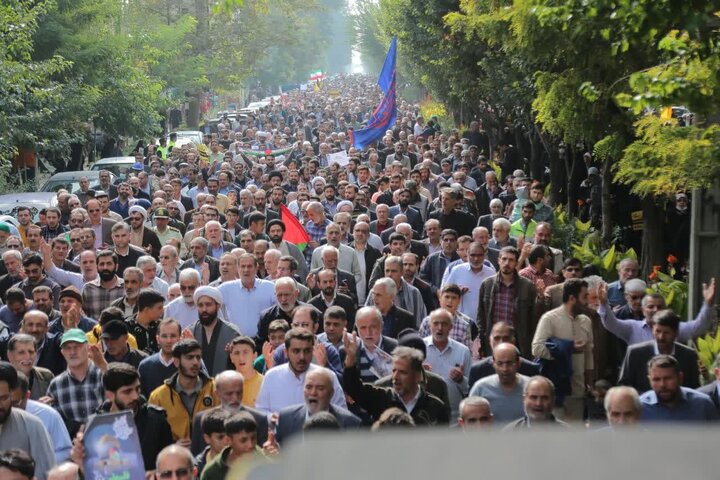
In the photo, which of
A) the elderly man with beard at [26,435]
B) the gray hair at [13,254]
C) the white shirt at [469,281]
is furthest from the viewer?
the gray hair at [13,254]

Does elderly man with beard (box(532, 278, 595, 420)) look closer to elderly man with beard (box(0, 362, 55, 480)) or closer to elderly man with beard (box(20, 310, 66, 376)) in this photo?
elderly man with beard (box(20, 310, 66, 376))

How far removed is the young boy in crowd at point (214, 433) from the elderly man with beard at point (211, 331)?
2.70m

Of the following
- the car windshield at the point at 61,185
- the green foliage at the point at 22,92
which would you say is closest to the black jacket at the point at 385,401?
the green foliage at the point at 22,92

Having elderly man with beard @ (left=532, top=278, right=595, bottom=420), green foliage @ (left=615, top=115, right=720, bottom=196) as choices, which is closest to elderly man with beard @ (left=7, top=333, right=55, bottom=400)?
elderly man with beard @ (left=532, top=278, right=595, bottom=420)

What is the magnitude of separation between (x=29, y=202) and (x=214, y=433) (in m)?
15.2

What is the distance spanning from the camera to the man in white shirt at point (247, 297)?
35.4ft

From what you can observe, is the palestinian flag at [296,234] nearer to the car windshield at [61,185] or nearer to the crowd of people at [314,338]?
the crowd of people at [314,338]

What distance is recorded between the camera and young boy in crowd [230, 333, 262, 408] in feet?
26.1

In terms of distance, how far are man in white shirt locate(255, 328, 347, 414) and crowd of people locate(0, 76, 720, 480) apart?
12 millimetres

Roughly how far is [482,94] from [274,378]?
19.2 metres

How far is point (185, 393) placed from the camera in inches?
298

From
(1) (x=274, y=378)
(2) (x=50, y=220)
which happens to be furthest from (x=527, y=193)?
(1) (x=274, y=378)

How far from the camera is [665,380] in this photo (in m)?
7.05

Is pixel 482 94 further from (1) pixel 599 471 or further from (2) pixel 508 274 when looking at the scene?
(1) pixel 599 471
